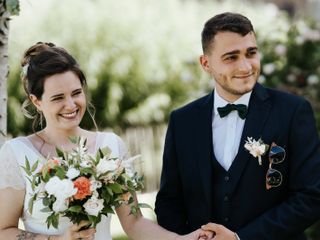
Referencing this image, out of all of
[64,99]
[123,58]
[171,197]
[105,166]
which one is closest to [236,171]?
[171,197]

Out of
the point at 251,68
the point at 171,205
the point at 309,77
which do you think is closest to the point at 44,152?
the point at 171,205

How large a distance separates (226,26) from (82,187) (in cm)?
108

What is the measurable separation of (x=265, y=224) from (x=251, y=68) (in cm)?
76

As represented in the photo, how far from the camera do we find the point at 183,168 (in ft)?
12.8

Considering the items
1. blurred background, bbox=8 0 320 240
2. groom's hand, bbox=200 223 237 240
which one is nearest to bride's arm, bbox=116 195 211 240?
groom's hand, bbox=200 223 237 240

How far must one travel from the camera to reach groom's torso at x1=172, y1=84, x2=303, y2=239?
12.1ft

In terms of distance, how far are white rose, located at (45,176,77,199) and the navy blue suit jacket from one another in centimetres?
76

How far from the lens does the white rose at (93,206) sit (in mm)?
3377

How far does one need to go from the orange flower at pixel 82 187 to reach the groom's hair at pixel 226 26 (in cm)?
98

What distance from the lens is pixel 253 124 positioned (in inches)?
148

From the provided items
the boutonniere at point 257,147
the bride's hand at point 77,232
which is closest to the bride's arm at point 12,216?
the bride's hand at point 77,232

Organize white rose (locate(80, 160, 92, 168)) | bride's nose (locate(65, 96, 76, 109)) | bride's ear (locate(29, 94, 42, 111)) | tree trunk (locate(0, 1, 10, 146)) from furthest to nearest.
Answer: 1. tree trunk (locate(0, 1, 10, 146))
2. bride's ear (locate(29, 94, 42, 111))
3. bride's nose (locate(65, 96, 76, 109))
4. white rose (locate(80, 160, 92, 168))

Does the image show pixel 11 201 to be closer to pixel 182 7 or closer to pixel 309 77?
pixel 309 77

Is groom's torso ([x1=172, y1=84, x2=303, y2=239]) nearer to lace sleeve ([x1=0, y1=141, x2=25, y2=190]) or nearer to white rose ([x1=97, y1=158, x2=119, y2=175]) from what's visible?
white rose ([x1=97, y1=158, x2=119, y2=175])
